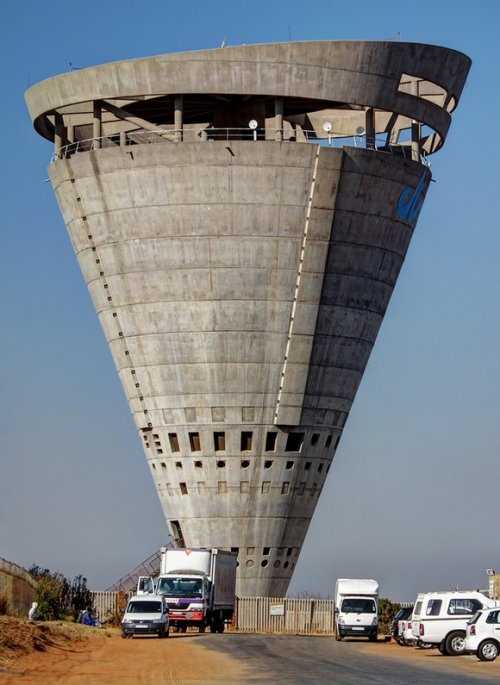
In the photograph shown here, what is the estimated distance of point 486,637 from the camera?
3756 centimetres

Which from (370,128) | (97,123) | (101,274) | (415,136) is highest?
(415,136)

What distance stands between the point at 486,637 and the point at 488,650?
0.31 metres

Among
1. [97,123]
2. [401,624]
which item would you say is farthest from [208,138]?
[401,624]

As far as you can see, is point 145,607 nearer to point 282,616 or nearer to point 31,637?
point 31,637

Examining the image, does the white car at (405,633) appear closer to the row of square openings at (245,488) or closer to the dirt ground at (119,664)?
the dirt ground at (119,664)

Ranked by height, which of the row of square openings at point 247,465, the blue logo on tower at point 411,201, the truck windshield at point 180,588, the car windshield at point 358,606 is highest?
the blue logo on tower at point 411,201

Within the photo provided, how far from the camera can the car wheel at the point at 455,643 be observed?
41.5 meters

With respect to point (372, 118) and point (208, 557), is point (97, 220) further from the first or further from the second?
point (208, 557)

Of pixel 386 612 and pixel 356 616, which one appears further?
pixel 386 612

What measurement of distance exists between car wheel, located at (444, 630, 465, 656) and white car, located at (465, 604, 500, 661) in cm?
365

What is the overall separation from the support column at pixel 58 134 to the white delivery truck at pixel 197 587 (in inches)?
829

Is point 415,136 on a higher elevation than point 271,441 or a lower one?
higher

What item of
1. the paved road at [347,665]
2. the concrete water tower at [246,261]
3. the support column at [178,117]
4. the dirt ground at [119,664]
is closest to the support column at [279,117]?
the concrete water tower at [246,261]

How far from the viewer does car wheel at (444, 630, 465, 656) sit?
41.5 metres
